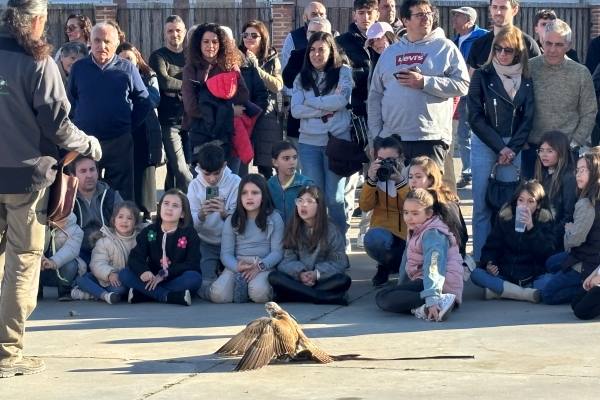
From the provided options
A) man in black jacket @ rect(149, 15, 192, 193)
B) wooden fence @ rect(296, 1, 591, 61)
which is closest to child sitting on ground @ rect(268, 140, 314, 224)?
man in black jacket @ rect(149, 15, 192, 193)

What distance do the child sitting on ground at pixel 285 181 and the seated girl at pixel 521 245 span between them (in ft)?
5.08

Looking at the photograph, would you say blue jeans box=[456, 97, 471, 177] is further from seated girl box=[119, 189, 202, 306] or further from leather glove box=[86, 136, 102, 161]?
leather glove box=[86, 136, 102, 161]

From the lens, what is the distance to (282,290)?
29.8 feet

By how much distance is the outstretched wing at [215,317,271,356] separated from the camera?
720cm

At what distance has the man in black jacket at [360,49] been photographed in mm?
10867

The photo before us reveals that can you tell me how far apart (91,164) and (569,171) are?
3.68 m

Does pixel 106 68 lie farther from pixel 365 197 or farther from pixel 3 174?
pixel 3 174

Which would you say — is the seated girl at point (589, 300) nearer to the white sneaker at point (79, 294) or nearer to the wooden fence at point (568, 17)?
the white sneaker at point (79, 294)

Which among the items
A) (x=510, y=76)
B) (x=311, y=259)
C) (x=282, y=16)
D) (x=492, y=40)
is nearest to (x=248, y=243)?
(x=311, y=259)

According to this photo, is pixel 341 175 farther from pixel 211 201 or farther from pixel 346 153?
pixel 211 201

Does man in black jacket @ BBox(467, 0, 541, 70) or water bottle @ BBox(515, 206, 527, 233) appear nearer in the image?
water bottle @ BBox(515, 206, 527, 233)

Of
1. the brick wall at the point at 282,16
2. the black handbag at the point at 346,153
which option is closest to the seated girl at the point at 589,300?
the black handbag at the point at 346,153

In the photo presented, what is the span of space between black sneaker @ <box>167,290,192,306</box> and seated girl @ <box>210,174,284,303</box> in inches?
7.7

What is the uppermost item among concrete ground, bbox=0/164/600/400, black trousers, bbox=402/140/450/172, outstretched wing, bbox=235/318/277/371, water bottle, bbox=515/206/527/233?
black trousers, bbox=402/140/450/172
